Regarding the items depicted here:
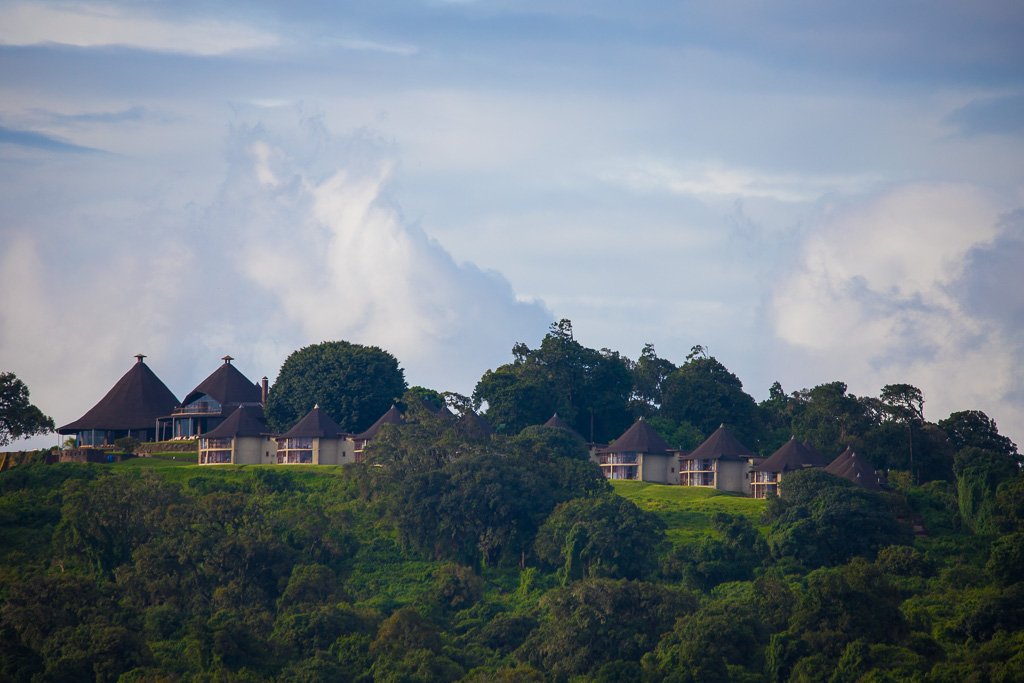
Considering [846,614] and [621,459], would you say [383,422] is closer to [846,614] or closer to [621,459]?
[621,459]

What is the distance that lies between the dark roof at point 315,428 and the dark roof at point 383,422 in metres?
1.77

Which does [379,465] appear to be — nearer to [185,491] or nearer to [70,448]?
[185,491]

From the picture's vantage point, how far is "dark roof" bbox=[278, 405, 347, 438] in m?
92.3

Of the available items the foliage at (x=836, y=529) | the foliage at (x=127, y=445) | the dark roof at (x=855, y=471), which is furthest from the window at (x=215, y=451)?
the dark roof at (x=855, y=471)

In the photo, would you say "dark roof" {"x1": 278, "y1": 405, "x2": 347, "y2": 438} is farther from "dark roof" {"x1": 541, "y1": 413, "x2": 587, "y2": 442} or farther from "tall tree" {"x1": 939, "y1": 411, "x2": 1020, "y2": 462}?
"tall tree" {"x1": 939, "y1": 411, "x2": 1020, "y2": 462}

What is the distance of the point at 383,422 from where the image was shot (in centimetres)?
9150

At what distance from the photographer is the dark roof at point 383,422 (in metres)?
90.9

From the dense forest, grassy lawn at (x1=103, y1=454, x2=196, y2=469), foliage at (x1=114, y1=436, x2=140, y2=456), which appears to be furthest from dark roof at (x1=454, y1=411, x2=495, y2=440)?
foliage at (x1=114, y1=436, x2=140, y2=456)

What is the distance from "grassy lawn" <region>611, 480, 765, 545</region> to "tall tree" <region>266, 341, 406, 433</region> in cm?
2002

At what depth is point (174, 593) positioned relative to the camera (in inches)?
2628

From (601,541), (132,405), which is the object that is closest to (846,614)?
(601,541)

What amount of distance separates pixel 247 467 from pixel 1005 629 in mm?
51488

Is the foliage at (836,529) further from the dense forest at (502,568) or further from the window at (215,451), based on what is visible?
the window at (215,451)

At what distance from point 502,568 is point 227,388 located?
1463 inches
